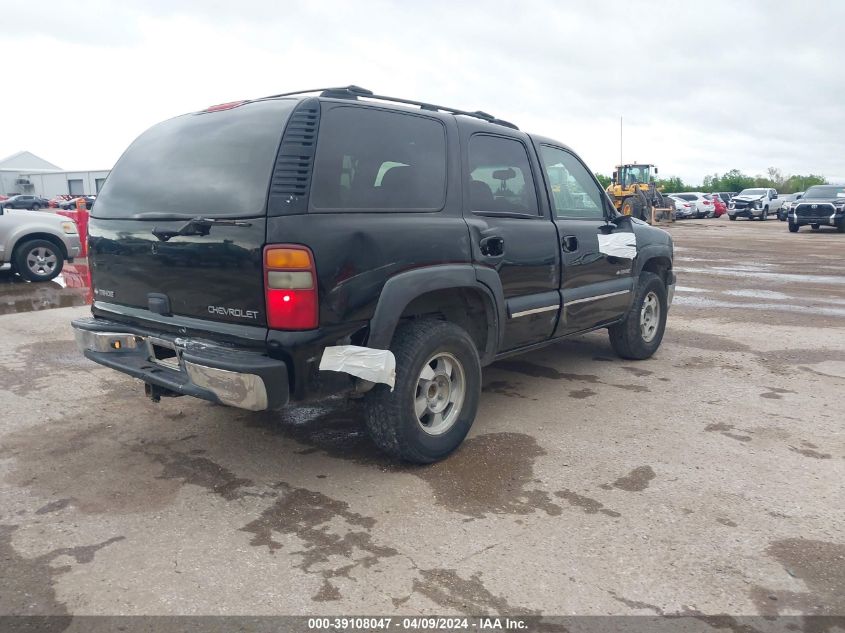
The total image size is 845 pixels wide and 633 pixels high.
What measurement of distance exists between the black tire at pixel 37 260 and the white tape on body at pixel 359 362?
974 cm

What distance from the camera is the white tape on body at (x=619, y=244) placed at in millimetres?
5398

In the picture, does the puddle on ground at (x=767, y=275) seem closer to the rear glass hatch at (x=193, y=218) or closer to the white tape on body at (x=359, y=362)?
the white tape on body at (x=359, y=362)

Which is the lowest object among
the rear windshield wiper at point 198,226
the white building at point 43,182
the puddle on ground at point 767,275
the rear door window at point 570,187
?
the puddle on ground at point 767,275

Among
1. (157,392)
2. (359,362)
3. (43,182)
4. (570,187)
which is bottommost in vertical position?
(157,392)

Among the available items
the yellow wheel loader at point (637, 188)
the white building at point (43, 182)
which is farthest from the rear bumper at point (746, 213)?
the white building at point (43, 182)

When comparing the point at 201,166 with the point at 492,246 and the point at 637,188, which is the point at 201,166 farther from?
the point at 637,188

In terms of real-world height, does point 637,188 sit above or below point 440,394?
above

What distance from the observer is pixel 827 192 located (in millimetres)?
26688

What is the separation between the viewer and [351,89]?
3797mm

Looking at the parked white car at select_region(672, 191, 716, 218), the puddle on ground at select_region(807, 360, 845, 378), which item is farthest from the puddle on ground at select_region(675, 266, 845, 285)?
the parked white car at select_region(672, 191, 716, 218)

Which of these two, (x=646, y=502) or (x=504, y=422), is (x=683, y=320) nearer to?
(x=504, y=422)

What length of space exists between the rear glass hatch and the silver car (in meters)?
8.07

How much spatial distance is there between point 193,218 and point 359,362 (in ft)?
3.60

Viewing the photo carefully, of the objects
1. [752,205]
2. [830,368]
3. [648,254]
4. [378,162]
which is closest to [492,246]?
[378,162]
